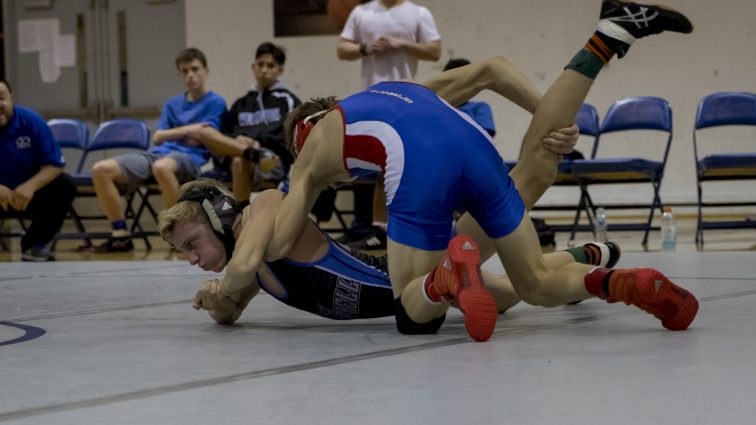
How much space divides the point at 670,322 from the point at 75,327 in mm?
1573

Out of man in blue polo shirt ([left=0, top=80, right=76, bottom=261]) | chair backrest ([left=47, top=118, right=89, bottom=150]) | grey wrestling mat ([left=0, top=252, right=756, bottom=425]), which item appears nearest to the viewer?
grey wrestling mat ([left=0, top=252, right=756, bottom=425])

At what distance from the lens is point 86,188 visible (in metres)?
7.57

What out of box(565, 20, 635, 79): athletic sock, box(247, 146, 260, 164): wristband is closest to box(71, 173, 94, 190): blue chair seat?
box(247, 146, 260, 164): wristband

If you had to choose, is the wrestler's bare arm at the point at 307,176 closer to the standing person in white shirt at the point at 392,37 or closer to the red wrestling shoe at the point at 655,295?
the red wrestling shoe at the point at 655,295

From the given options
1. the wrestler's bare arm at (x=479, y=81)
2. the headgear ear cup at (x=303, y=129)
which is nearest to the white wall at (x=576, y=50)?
the wrestler's bare arm at (x=479, y=81)

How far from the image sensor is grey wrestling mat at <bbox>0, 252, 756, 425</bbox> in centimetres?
168

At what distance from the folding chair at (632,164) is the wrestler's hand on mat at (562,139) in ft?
11.5

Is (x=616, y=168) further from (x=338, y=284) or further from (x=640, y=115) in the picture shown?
(x=338, y=284)

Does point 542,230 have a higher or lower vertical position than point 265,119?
lower

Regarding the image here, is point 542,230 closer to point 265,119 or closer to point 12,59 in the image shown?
point 265,119

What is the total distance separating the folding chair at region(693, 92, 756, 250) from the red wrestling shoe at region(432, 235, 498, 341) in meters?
3.94

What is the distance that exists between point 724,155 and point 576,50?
120 inches

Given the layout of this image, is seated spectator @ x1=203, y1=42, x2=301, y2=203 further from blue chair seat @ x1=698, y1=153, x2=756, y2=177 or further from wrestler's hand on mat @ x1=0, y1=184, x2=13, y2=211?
blue chair seat @ x1=698, y1=153, x2=756, y2=177

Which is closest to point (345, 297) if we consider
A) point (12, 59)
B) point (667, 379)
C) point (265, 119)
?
point (667, 379)
